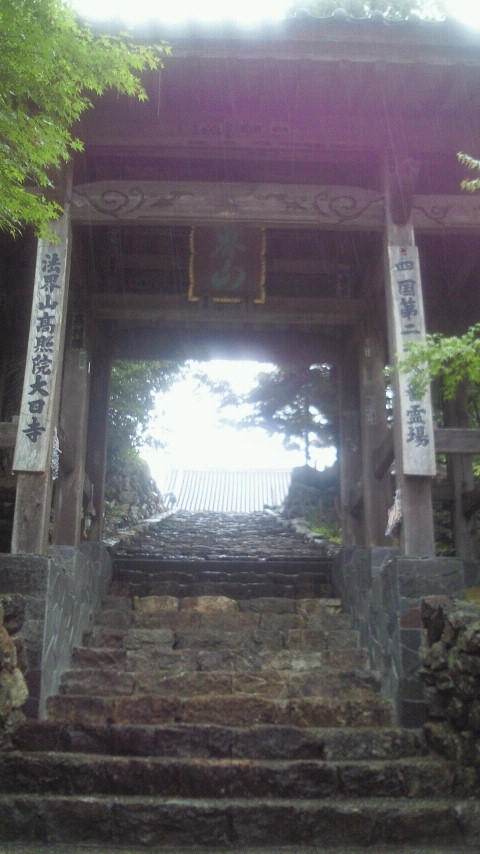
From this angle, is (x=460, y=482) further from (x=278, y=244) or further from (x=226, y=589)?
(x=278, y=244)

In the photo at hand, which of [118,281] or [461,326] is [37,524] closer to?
[118,281]

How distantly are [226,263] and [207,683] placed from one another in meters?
5.05

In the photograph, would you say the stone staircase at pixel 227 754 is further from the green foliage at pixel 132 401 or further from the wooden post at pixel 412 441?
the green foliage at pixel 132 401

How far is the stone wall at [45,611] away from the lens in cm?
627

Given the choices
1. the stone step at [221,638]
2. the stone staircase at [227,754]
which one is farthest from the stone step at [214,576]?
the stone step at [221,638]

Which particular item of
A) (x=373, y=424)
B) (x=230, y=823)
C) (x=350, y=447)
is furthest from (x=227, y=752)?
(x=350, y=447)

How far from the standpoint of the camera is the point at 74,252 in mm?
9297

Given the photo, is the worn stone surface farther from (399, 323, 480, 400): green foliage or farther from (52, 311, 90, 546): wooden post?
(399, 323, 480, 400): green foliage

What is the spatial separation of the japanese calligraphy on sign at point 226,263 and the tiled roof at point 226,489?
19.2 metres

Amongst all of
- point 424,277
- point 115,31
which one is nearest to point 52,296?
point 115,31

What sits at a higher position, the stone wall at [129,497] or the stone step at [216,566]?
the stone wall at [129,497]

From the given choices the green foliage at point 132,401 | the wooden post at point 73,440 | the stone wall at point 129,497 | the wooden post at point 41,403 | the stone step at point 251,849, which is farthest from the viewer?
the stone wall at point 129,497

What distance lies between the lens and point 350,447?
35.6ft

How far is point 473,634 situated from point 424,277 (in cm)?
678
